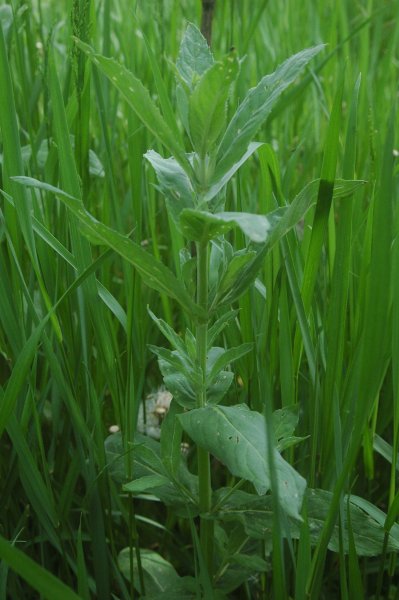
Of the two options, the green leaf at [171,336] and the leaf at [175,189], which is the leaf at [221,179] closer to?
the leaf at [175,189]

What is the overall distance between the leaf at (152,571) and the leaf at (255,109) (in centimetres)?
49

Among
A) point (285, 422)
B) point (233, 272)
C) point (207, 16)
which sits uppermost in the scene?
point (207, 16)

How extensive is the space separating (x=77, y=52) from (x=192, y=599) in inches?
26.7

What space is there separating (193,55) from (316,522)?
510mm

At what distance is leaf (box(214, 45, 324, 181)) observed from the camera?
73cm

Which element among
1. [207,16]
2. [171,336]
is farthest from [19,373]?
[207,16]

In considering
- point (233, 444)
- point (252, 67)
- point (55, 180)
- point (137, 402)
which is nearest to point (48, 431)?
point (137, 402)

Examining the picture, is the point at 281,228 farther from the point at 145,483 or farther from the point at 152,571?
the point at 152,571

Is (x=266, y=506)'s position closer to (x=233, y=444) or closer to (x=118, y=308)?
(x=233, y=444)

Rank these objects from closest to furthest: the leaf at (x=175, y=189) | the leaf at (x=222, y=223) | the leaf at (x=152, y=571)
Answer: the leaf at (x=222, y=223) < the leaf at (x=175, y=189) < the leaf at (x=152, y=571)

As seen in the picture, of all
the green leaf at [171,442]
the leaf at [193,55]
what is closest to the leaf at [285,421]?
the green leaf at [171,442]

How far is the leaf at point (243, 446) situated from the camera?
0.69 meters

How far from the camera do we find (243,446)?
29.0 inches

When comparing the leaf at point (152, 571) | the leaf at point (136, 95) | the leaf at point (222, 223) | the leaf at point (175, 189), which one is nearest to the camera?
the leaf at point (222, 223)
